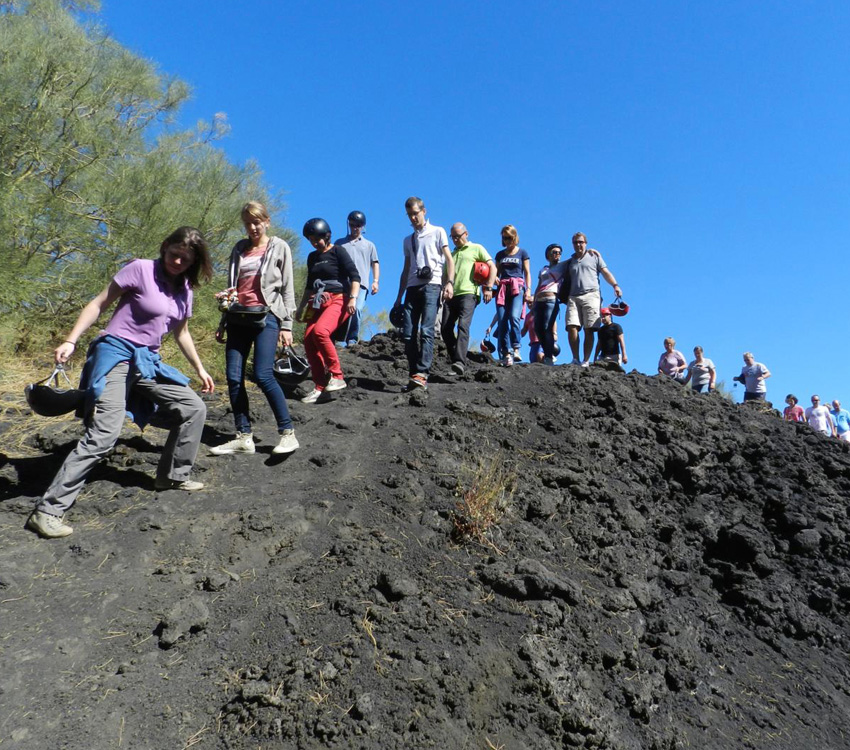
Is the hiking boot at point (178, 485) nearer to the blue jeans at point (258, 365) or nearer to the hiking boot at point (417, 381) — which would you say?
the blue jeans at point (258, 365)

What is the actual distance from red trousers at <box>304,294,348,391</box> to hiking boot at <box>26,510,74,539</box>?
10.0 feet

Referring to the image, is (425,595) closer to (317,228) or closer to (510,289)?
(317,228)

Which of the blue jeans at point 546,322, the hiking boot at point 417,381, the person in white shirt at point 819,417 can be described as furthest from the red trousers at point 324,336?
the person in white shirt at point 819,417

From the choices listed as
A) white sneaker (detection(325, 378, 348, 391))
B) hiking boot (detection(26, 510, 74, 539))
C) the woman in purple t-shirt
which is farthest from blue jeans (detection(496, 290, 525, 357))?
hiking boot (detection(26, 510, 74, 539))

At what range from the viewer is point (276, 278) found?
5.46m

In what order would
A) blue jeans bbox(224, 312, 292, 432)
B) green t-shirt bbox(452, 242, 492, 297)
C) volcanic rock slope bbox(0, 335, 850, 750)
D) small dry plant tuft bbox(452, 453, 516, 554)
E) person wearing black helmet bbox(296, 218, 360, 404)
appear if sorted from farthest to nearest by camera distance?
green t-shirt bbox(452, 242, 492, 297), person wearing black helmet bbox(296, 218, 360, 404), blue jeans bbox(224, 312, 292, 432), small dry plant tuft bbox(452, 453, 516, 554), volcanic rock slope bbox(0, 335, 850, 750)

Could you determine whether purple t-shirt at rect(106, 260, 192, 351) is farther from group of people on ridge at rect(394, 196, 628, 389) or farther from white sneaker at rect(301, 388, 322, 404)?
group of people on ridge at rect(394, 196, 628, 389)

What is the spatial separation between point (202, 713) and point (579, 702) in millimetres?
1838

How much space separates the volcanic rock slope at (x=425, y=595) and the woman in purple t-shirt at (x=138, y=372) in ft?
0.91

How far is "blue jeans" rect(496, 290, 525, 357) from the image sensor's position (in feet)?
29.7

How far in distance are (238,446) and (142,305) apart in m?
1.52

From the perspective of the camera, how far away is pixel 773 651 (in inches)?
195

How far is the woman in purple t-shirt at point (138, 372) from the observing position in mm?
4355

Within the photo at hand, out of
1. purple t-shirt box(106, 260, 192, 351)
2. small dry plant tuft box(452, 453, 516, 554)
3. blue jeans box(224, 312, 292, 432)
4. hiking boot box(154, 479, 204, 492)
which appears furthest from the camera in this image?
blue jeans box(224, 312, 292, 432)
